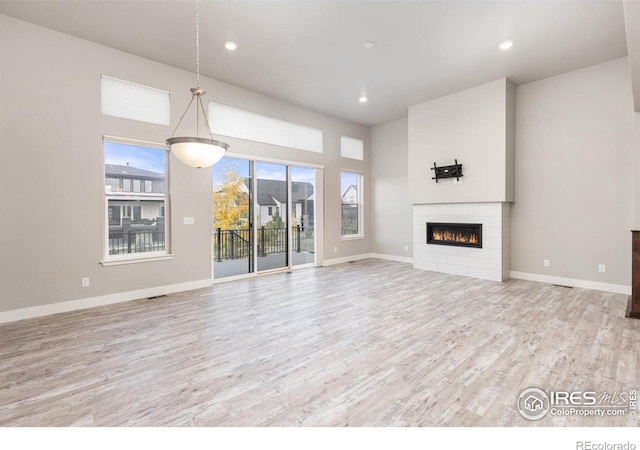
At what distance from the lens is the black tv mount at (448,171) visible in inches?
228

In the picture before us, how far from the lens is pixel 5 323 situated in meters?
3.50

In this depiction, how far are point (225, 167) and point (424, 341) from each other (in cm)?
440

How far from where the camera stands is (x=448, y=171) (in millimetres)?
5953

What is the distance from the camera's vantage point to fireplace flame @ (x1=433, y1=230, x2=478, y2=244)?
19.1 ft

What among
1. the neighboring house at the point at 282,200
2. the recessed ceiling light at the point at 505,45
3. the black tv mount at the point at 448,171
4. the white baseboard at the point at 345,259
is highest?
the recessed ceiling light at the point at 505,45

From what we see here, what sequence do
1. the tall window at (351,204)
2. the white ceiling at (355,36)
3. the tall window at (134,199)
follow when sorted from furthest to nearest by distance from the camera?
1. the tall window at (351,204)
2. the tall window at (134,199)
3. the white ceiling at (355,36)

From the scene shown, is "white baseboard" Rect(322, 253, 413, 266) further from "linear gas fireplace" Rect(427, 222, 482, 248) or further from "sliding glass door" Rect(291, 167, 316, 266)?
"linear gas fireplace" Rect(427, 222, 482, 248)

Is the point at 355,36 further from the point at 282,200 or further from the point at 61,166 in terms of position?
the point at 61,166

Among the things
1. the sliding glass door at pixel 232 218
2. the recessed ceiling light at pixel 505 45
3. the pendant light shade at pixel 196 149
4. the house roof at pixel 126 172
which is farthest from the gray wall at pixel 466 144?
the house roof at pixel 126 172

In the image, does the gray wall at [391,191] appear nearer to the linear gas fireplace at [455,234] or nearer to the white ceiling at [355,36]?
the linear gas fireplace at [455,234]

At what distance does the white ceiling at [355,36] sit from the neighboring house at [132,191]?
1.72m

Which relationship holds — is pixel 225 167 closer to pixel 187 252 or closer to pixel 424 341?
pixel 187 252

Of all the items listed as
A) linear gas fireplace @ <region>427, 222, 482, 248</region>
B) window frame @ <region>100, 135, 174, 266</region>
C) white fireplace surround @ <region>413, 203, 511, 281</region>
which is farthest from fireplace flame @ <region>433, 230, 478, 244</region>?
window frame @ <region>100, 135, 174, 266</region>

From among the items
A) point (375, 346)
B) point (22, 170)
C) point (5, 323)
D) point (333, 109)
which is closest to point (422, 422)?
point (375, 346)
